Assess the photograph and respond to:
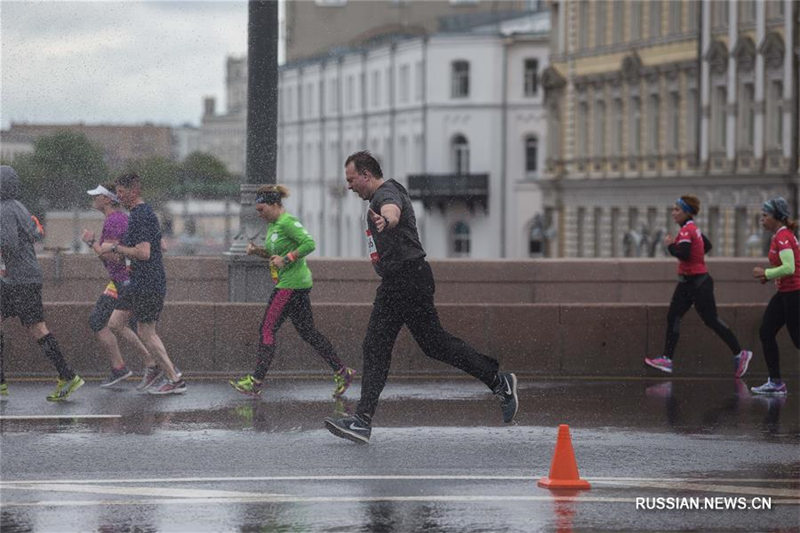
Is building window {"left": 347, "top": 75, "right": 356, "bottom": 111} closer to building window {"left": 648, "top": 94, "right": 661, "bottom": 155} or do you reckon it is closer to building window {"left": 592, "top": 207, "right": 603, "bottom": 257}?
building window {"left": 592, "top": 207, "right": 603, "bottom": 257}

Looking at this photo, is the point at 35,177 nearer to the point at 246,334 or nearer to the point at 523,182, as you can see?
the point at 246,334

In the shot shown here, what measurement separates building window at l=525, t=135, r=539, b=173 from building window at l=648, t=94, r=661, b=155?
24.0m

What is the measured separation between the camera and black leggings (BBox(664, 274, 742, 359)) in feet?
57.6

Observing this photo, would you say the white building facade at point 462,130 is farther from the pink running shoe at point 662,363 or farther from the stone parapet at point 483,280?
the pink running shoe at point 662,363

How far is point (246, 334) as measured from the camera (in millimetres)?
17328

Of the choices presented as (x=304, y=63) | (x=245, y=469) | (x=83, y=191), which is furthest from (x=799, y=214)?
(x=304, y=63)

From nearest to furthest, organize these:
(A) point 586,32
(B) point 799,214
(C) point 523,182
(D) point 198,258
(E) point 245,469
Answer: (E) point 245,469 → (D) point 198,258 → (B) point 799,214 → (A) point 586,32 → (C) point 523,182

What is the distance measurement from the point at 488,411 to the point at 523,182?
76248 mm

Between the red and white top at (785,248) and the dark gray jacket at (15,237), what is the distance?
5.77m

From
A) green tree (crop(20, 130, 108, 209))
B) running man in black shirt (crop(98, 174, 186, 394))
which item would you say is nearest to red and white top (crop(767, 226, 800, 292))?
running man in black shirt (crop(98, 174, 186, 394))

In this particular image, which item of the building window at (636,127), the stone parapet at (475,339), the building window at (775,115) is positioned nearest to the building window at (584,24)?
the building window at (636,127)

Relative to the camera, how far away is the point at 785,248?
16234mm

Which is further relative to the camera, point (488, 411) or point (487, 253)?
point (487, 253)

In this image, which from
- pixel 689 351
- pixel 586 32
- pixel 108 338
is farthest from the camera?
pixel 586 32
